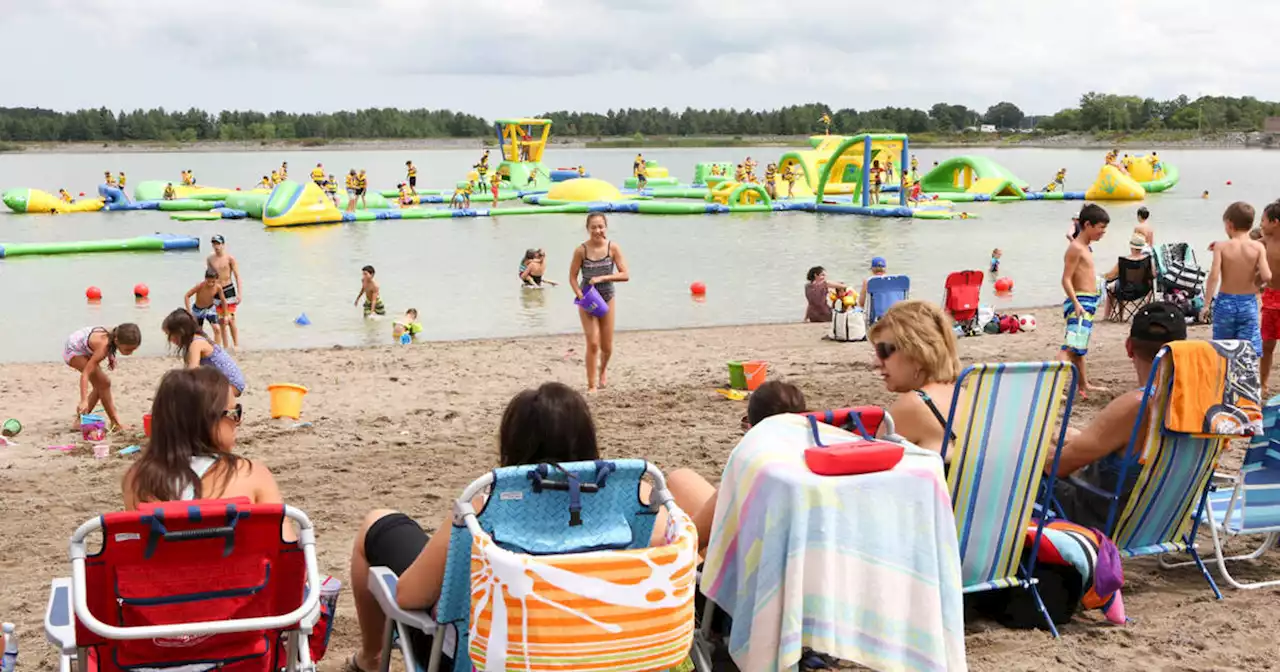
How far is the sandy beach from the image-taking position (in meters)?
3.41

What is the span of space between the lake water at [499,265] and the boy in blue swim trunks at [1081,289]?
598 cm

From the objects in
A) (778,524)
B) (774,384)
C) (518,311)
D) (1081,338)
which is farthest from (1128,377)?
(518,311)

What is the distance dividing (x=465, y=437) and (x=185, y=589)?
12.7 ft

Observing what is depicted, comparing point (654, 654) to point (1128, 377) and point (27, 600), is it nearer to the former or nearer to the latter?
point (27, 600)

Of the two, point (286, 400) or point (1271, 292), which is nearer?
point (286, 400)

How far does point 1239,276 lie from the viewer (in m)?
6.61

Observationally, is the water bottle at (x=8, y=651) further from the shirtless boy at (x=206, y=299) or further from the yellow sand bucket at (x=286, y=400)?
the shirtless boy at (x=206, y=299)

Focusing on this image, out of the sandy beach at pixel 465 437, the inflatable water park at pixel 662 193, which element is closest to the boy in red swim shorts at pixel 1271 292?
the sandy beach at pixel 465 437

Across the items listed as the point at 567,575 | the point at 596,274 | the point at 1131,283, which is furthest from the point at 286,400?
the point at 1131,283

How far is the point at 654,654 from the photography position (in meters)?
2.30

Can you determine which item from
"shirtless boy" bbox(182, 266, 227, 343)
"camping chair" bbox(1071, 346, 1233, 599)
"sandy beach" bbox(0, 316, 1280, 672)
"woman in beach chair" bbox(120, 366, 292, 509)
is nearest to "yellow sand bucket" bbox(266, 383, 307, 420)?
"sandy beach" bbox(0, 316, 1280, 672)

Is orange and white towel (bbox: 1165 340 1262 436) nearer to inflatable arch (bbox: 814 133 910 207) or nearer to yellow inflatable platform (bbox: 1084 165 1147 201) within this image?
inflatable arch (bbox: 814 133 910 207)

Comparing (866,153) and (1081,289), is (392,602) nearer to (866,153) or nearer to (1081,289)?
(1081,289)

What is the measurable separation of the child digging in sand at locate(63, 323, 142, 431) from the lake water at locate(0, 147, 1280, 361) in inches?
177
